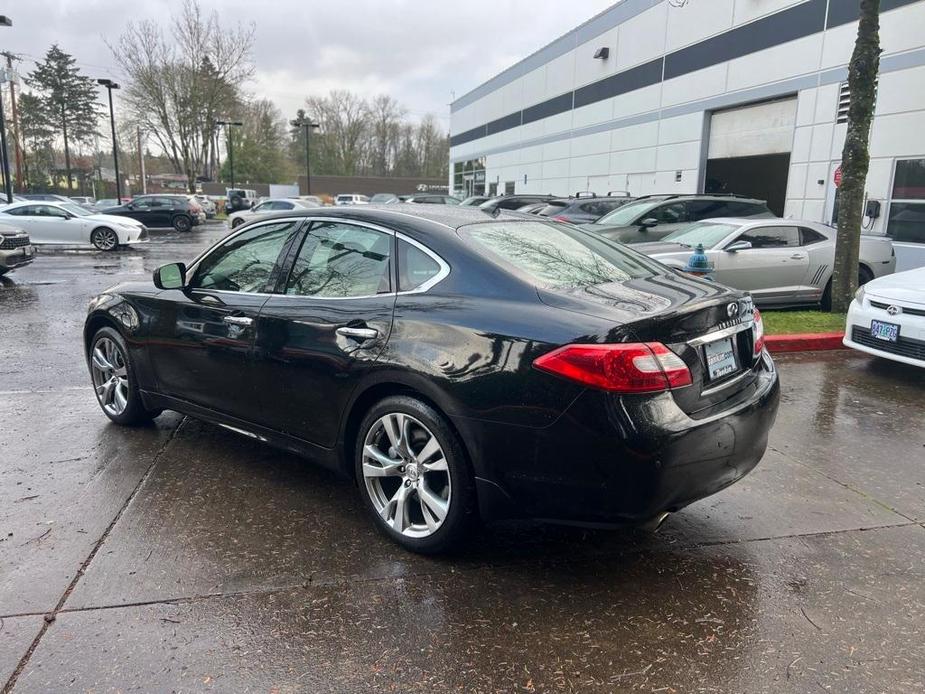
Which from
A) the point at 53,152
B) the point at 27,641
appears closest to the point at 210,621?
the point at 27,641

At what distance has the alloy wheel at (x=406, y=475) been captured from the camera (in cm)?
305

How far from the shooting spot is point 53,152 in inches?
2667

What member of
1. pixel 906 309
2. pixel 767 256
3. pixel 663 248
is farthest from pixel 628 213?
pixel 906 309

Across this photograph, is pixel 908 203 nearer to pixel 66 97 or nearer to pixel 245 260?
pixel 245 260

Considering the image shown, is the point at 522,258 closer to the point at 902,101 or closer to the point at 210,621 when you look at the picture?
the point at 210,621

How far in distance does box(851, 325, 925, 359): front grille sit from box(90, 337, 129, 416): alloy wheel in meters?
6.47

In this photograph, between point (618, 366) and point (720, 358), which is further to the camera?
point (720, 358)

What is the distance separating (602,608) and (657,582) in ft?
1.13

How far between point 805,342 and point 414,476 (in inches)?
239

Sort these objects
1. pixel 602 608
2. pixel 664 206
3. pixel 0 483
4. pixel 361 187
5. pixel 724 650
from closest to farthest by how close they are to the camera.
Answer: pixel 724 650 → pixel 602 608 → pixel 0 483 → pixel 664 206 → pixel 361 187

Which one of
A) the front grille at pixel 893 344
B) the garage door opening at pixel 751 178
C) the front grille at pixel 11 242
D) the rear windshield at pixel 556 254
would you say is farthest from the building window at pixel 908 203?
the front grille at pixel 11 242

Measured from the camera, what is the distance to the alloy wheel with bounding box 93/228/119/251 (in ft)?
65.0

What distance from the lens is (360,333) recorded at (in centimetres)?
321

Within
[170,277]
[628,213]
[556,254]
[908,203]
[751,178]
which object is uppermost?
[751,178]
